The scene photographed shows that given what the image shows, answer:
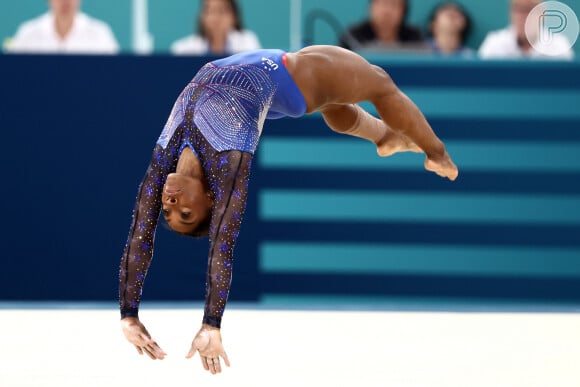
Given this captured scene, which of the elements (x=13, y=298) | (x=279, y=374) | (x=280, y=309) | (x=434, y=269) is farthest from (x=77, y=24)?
(x=279, y=374)

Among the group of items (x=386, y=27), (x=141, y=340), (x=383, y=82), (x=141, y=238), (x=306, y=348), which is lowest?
(x=306, y=348)

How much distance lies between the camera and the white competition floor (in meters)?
3.87

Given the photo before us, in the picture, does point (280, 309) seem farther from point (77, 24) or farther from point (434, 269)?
point (77, 24)

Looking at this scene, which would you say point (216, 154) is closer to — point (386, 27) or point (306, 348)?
point (306, 348)

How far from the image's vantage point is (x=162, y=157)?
354cm

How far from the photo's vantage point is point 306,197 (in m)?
5.64

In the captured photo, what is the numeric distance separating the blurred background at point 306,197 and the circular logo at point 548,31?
0.41 meters

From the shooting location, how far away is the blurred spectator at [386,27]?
244 inches

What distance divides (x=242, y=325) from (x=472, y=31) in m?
2.74

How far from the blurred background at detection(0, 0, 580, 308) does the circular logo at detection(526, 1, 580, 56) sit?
16.3 inches

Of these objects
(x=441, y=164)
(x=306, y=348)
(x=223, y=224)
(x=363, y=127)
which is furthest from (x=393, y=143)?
(x=223, y=224)

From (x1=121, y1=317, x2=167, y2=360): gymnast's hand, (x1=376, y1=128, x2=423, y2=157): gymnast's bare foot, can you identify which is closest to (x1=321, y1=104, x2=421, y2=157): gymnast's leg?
(x1=376, y1=128, x2=423, y2=157): gymnast's bare foot

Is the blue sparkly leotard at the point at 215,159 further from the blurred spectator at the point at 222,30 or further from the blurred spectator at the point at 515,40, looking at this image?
the blurred spectator at the point at 515,40

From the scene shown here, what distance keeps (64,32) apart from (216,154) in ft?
11.0
